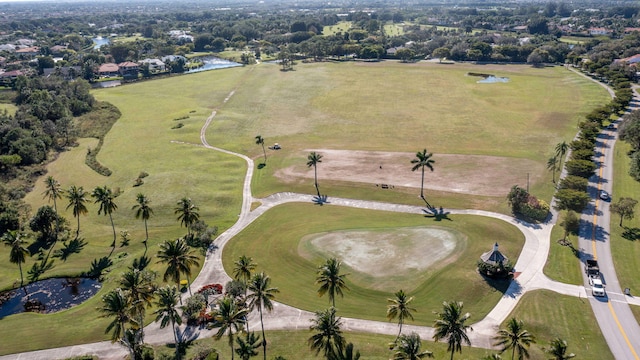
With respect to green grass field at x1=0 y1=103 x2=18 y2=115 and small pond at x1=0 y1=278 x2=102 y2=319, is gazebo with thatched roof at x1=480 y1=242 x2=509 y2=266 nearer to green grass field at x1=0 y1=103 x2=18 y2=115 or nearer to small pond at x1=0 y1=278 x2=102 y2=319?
small pond at x1=0 y1=278 x2=102 y2=319

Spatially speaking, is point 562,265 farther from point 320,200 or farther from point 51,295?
point 51,295

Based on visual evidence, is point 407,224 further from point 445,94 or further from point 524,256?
point 445,94

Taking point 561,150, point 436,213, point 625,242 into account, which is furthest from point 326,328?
point 561,150


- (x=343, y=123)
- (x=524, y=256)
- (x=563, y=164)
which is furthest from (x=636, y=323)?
(x=343, y=123)

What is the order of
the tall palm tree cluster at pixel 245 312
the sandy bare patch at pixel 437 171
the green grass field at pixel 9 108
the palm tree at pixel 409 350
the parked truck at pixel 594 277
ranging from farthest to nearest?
the green grass field at pixel 9 108 → the sandy bare patch at pixel 437 171 → the parked truck at pixel 594 277 → the tall palm tree cluster at pixel 245 312 → the palm tree at pixel 409 350

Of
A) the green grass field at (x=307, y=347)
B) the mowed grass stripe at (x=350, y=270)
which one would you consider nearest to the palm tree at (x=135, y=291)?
the green grass field at (x=307, y=347)

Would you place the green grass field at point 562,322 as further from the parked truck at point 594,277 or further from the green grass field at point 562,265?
the green grass field at point 562,265
